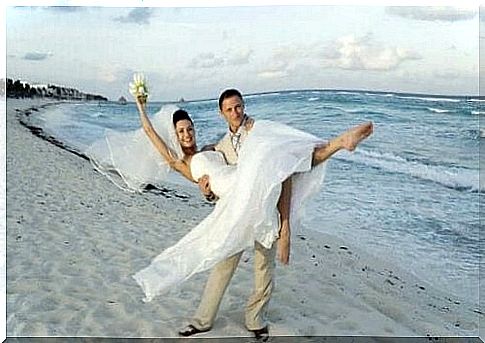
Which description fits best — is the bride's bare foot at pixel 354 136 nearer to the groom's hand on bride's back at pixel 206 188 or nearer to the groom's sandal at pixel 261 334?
the groom's hand on bride's back at pixel 206 188

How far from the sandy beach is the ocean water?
91mm

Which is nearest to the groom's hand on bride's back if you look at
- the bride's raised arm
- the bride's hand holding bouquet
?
the bride's raised arm

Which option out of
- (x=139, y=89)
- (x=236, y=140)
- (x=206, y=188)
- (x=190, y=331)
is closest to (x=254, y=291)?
(x=190, y=331)

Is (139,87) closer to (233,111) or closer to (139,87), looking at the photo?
(139,87)

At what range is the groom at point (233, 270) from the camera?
3.31 m

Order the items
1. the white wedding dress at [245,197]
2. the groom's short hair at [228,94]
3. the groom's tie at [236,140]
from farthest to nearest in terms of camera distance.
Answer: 1. the groom's short hair at [228,94]
2. the groom's tie at [236,140]
3. the white wedding dress at [245,197]

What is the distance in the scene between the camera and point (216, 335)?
344cm

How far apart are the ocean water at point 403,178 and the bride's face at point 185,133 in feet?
0.29

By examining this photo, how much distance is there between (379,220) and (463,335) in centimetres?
61

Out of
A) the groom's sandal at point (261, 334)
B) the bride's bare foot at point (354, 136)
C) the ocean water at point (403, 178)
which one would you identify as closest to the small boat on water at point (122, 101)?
the ocean water at point (403, 178)

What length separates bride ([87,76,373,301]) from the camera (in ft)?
10.3

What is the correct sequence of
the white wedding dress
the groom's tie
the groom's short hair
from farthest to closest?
the groom's short hair → the groom's tie → the white wedding dress

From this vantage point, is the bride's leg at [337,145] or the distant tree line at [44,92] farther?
the distant tree line at [44,92]

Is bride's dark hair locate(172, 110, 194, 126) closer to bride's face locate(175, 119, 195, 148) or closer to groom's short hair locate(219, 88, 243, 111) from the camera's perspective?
bride's face locate(175, 119, 195, 148)
